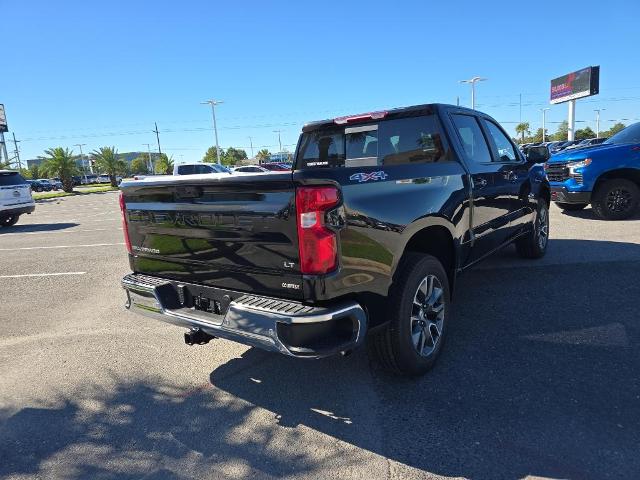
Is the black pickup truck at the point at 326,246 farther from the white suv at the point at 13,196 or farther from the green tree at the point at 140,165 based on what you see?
the green tree at the point at 140,165

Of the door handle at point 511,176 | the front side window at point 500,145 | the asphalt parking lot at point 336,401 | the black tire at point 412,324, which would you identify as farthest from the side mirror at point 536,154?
the black tire at point 412,324

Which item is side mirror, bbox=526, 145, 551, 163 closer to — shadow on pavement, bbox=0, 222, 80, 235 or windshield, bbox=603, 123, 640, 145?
windshield, bbox=603, 123, 640, 145

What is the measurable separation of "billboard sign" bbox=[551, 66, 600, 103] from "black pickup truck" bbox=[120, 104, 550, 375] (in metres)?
55.3

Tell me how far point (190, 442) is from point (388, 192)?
1.91 meters

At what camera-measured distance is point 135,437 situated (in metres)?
2.81

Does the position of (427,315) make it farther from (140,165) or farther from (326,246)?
(140,165)

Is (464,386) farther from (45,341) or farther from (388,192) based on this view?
(45,341)

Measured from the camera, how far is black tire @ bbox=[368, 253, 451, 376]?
9.86 feet

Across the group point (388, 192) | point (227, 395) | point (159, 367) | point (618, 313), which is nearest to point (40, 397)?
point (159, 367)

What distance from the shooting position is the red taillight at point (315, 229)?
252 cm

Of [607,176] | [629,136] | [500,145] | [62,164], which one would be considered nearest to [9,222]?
[500,145]

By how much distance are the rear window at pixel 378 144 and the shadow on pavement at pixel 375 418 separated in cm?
161


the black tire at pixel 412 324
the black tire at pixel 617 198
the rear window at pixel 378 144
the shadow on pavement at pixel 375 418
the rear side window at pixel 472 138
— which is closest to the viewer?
the shadow on pavement at pixel 375 418

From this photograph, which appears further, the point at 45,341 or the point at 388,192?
the point at 45,341
